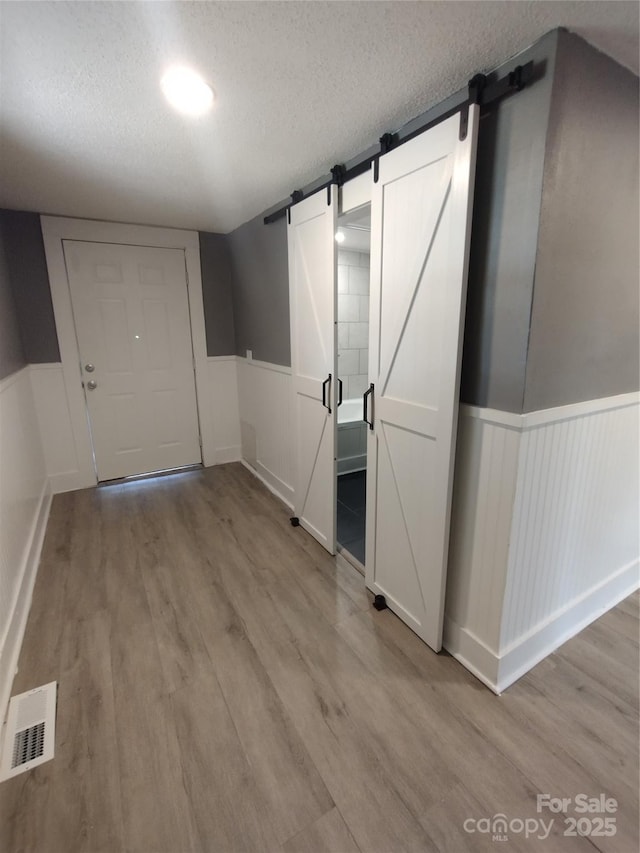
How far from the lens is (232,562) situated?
2.45 metres

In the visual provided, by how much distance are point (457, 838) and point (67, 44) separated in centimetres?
264

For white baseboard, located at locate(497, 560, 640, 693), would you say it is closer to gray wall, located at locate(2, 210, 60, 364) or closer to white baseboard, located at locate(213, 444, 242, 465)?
white baseboard, located at locate(213, 444, 242, 465)

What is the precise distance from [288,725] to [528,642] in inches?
41.0

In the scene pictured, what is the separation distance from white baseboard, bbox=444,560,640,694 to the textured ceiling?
2124mm

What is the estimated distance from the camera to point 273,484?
344 centimetres

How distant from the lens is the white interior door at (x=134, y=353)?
3.31m

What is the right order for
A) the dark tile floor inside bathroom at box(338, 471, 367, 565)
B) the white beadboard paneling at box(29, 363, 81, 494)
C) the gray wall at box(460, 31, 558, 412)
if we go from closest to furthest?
the gray wall at box(460, 31, 558, 412) < the dark tile floor inside bathroom at box(338, 471, 367, 565) < the white beadboard paneling at box(29, 363, 81, 494)

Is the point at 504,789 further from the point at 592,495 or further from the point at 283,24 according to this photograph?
the point at 283,24

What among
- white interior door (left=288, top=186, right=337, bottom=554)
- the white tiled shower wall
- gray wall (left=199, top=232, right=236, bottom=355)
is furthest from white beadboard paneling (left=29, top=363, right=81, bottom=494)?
the white tiled shower wall

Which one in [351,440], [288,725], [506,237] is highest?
[506,237]

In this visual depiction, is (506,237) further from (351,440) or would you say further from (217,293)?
(217,293)

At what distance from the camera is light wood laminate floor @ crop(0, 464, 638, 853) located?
45.8 inches

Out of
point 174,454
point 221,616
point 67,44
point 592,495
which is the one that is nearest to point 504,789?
point 592,495

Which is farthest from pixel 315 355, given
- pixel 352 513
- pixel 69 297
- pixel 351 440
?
pixel 69 297
